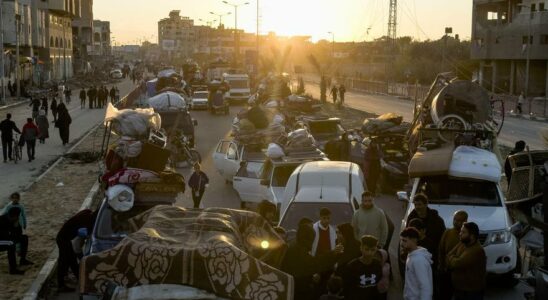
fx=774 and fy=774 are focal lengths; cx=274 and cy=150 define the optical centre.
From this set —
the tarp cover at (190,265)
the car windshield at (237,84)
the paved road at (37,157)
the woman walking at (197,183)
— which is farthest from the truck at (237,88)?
the tarp cover at (190,265)

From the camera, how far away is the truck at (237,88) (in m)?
58.3

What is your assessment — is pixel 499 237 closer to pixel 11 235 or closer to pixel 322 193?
pixel 322 193

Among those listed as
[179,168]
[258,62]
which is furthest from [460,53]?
[179,168]

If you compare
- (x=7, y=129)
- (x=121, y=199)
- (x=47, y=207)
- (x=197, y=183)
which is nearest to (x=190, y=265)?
(x=121, y=199)

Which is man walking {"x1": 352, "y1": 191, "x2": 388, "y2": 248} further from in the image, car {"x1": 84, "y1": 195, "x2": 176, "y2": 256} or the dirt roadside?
the dirt roadside

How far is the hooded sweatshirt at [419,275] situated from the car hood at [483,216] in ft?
11.9

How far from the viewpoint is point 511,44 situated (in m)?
69.6

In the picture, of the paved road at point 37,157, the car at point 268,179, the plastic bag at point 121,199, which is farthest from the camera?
the paved road at point 37,157

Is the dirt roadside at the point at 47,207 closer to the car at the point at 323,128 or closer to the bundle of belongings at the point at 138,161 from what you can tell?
the bundle of belongings at the point at 138,161

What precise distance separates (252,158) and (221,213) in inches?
419

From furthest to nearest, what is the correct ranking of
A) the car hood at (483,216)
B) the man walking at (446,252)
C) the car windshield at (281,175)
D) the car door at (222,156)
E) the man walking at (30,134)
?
the man walking at (30,134) → the car door at (222,156) → the car windshield at (281,175) → the car hood at (483,216) → the man walking at (446,252)

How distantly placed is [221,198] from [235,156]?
1.24 metres

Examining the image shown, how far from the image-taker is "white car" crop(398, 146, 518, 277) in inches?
433

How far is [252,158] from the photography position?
61.4 feet
